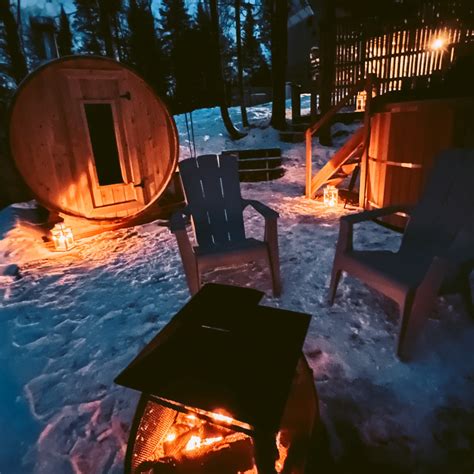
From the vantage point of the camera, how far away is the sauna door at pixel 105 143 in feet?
16.1

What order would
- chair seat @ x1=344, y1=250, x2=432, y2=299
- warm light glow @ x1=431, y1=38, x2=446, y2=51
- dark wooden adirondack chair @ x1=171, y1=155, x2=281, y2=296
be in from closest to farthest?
1. chair seat @ x1=344, y1=250, x2=432, y2=299
2. dark wooden adirondack chair @ x1=171, y1=155, x2=281, y2=296
3. warm light glow @ x1=431, y1=38, x2=446, y2=51

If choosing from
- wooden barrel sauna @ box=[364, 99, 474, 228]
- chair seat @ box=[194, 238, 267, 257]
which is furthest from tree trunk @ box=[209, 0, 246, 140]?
chair seat @ box=[194, 238, 267, 257]

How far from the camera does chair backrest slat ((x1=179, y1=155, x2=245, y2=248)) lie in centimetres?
359

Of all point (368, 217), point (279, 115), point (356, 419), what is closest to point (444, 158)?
point (368, 217)

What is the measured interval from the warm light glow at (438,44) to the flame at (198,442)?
9.29m

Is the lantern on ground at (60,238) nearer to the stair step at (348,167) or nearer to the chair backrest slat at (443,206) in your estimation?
the chair backrest slat at (443,206)

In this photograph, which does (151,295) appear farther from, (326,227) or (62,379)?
(326,227)

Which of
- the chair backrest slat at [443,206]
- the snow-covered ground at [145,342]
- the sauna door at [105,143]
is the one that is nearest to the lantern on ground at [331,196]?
the snow-covered ground at [145,342]

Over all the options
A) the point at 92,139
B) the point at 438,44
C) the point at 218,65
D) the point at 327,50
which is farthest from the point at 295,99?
the point at 92,139

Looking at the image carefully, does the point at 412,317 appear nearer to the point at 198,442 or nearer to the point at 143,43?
the point at 198,442

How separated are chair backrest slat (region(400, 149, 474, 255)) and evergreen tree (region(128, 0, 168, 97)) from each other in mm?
19751

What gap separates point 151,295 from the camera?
3436mm

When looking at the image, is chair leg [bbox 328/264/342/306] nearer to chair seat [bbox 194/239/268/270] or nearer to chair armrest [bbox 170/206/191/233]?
chair seat [bbox 194/239/268/270]

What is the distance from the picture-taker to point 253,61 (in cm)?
2470
